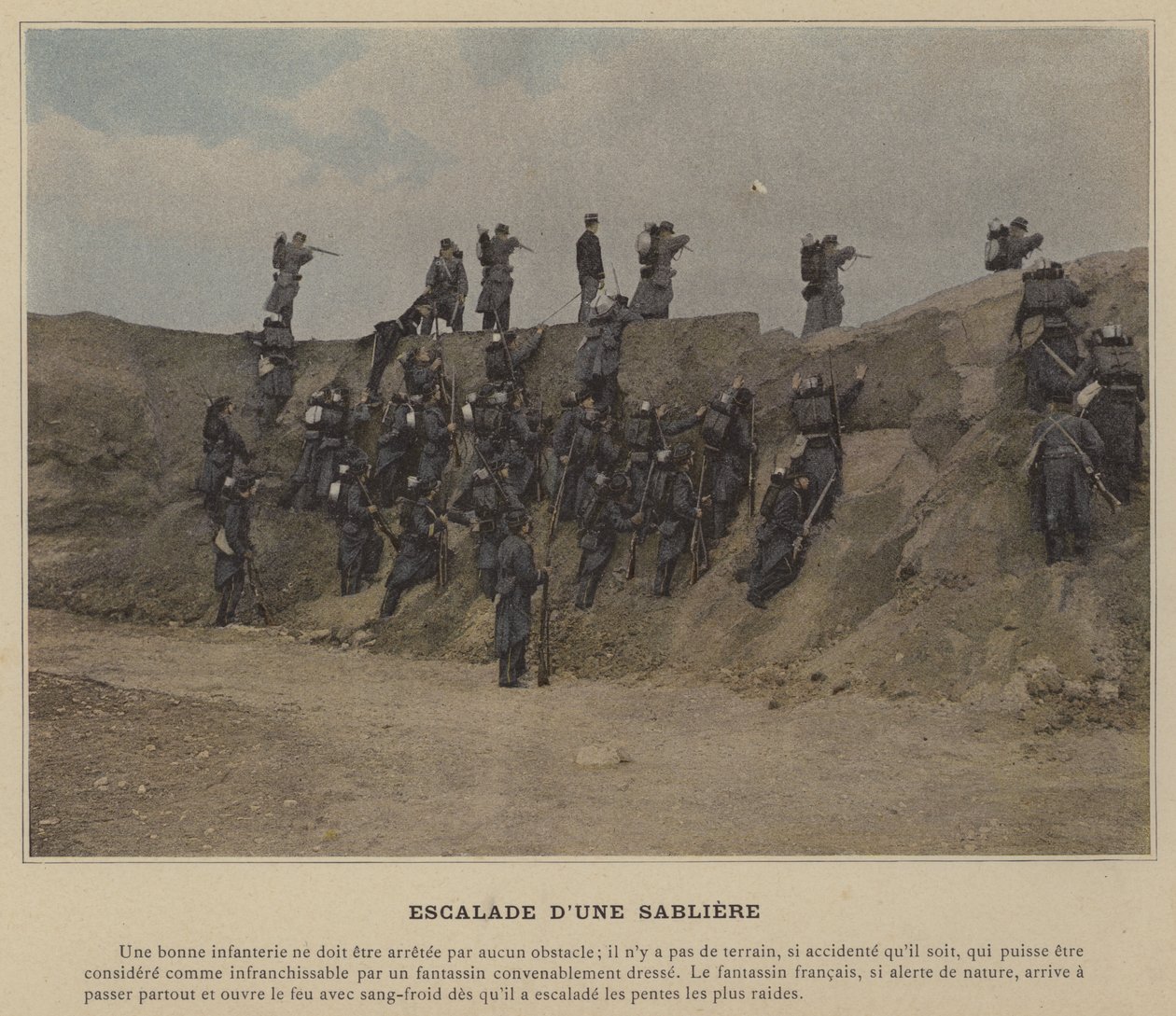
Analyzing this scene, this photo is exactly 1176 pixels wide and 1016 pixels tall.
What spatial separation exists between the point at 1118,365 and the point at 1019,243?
1632 mm

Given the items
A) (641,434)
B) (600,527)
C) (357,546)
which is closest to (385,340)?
(357,546)

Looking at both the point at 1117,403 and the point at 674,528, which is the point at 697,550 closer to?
the point at 674,528

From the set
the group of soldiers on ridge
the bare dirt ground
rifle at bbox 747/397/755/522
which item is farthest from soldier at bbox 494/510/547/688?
rifle at bbox 747/397/755/522

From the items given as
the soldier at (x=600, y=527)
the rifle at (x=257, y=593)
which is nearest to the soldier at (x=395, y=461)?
the rifle at (x=257, y=593)

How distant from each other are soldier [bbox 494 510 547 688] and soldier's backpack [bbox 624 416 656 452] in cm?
141

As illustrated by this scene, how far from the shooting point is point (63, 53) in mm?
10242

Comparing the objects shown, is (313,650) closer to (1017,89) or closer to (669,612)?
(669,612)

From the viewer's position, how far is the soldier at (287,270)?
41.0 feet

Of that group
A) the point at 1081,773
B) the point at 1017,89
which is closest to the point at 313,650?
the point at 1081,773

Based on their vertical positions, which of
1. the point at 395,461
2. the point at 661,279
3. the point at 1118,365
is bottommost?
the point at 395,461

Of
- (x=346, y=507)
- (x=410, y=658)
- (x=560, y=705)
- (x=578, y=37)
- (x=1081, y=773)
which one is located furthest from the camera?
(x=346, y=507)

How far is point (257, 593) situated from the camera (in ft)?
42.1

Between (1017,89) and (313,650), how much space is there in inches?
307

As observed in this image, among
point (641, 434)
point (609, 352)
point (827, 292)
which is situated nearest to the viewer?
point (641, 434)
